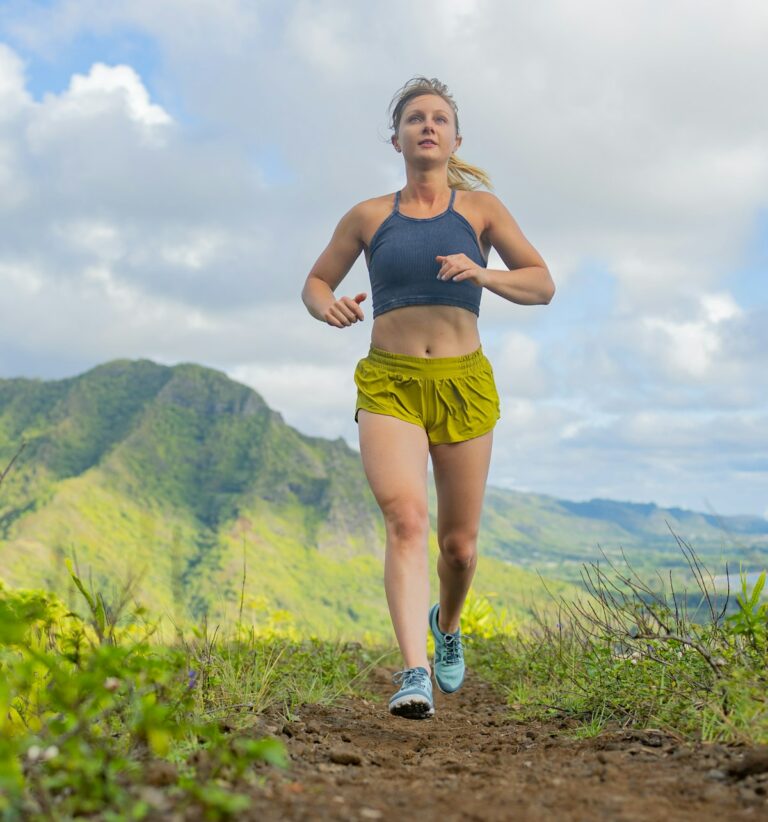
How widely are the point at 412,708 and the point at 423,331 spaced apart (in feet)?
5.45

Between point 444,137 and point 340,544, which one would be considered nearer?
point 444,137

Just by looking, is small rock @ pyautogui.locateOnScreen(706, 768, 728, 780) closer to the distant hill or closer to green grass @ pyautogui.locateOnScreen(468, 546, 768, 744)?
green grass @ pyautogui.locateOnScreen(468, 546, 768, 744)

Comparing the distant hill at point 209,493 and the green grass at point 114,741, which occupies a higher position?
the distant hill at point 209,493

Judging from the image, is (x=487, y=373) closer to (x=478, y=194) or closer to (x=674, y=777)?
(x=478, y=194)

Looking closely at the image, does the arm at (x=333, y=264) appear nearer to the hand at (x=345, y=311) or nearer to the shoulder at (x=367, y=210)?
the shoulder at (x=367, y=210)

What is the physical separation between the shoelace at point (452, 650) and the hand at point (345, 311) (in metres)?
1.88

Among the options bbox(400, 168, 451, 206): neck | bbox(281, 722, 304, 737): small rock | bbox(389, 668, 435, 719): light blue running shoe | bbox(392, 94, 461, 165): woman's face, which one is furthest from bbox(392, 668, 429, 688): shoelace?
bbox(392, 94, 461, 165): woman's face

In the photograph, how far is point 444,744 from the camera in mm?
3697

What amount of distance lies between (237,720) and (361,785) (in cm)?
87

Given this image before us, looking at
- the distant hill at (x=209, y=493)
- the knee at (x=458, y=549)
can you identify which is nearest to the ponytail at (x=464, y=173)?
the knee at (x=458, y=549)

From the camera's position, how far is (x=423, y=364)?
411 cm

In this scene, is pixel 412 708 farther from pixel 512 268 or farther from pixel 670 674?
pixel 512 268

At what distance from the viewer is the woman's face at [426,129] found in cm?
434

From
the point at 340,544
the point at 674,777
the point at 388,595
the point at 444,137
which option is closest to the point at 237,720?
the point at 388,595
